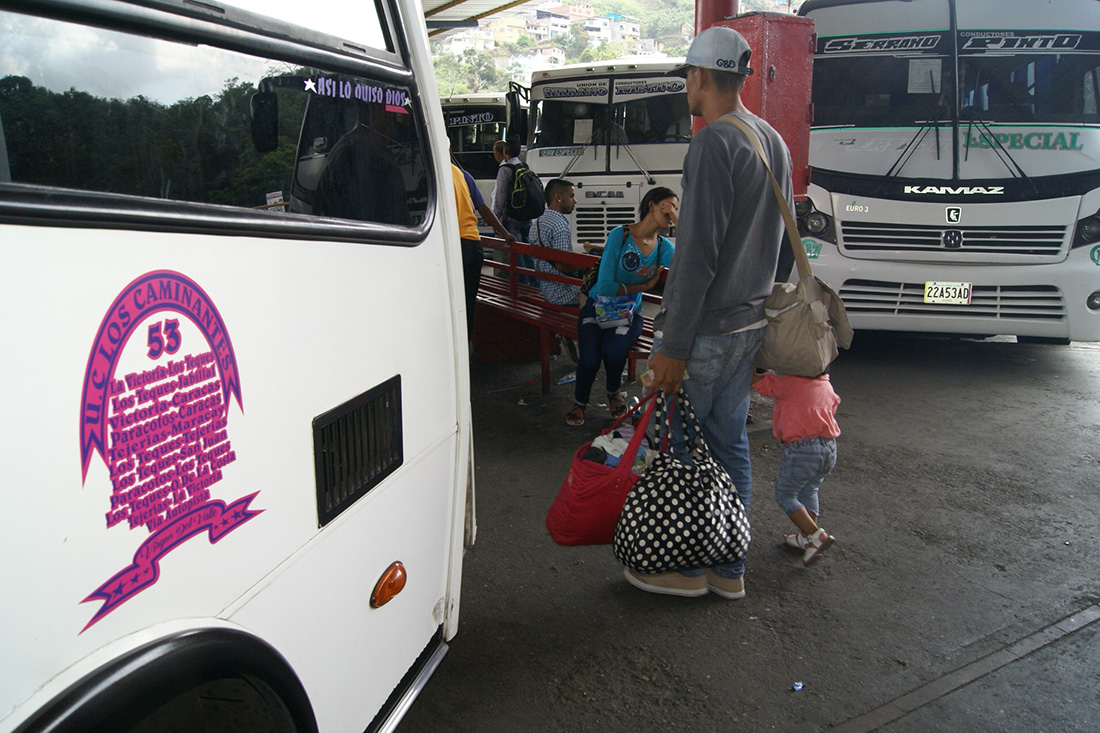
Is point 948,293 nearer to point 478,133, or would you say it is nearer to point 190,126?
point 190,126

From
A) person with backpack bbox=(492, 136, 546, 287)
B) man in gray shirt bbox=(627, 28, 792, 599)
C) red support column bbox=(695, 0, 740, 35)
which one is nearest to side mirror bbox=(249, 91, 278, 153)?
man in gray shirt bbox=(627, 28, 792, 599)

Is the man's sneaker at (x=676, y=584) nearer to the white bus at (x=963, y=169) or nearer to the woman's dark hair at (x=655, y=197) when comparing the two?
the woman's dark hair at (x=655, y=197)

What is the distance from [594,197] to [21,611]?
31.4 feet

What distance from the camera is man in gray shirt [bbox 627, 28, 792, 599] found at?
9.31 feet

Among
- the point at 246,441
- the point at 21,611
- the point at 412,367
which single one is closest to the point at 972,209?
the point at 412,367

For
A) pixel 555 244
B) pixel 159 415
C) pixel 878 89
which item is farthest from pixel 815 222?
pixel 159 415

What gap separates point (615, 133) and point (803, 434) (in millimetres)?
7548

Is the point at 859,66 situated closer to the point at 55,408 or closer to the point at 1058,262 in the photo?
the point at 1058,262

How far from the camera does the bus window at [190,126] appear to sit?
3.96ft

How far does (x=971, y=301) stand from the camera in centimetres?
642

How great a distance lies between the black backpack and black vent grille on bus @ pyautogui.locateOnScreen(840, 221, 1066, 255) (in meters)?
2.72

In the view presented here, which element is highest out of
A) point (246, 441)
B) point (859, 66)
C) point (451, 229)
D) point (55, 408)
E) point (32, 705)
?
point (859, 66)

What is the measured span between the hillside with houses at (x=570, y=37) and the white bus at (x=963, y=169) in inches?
1651

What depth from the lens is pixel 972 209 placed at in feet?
21.0
